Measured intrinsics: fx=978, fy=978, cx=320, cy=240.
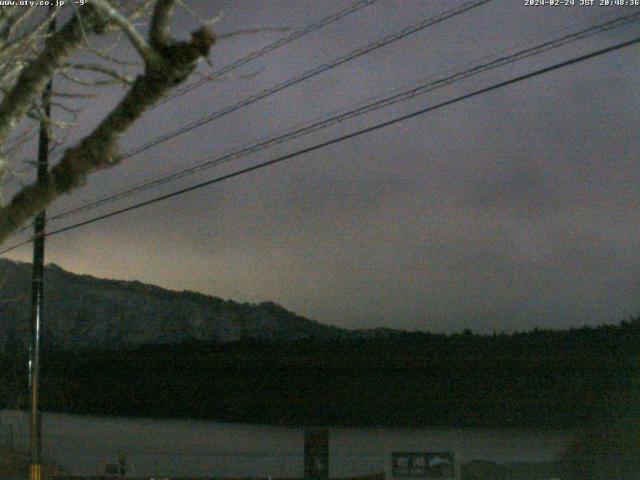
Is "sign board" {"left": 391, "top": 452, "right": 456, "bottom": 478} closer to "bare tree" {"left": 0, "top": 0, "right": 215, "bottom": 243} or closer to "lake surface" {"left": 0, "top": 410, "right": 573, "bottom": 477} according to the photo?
"lake surface" {"left": 0, "top": 410, "right": 573, "bottom": 477}

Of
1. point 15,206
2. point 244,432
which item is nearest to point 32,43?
point 15,206

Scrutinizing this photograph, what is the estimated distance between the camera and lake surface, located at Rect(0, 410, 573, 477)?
93.2 ft

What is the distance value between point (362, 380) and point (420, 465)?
21490 millimetres

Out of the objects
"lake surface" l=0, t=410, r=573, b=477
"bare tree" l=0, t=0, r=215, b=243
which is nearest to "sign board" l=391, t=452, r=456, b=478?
"lake surface" l=0, t=410, r=573, b=477

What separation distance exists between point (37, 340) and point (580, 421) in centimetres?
1468

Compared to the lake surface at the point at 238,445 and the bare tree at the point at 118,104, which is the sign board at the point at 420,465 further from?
the bare tree at the point at 118,104

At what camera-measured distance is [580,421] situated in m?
26.7

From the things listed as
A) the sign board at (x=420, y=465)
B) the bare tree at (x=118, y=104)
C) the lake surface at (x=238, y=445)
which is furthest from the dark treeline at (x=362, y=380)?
the bare tree at (x=118, y=104)

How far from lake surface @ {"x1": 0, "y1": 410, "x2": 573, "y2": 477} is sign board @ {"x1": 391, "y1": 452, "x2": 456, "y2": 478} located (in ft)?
23.2

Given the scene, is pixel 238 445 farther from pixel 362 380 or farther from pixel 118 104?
pixel 118 104

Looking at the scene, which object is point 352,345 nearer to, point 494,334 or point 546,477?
point 494,334

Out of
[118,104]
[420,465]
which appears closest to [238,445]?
[420,465]

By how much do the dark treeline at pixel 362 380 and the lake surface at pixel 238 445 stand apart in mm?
1515

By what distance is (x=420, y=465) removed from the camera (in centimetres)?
1828
